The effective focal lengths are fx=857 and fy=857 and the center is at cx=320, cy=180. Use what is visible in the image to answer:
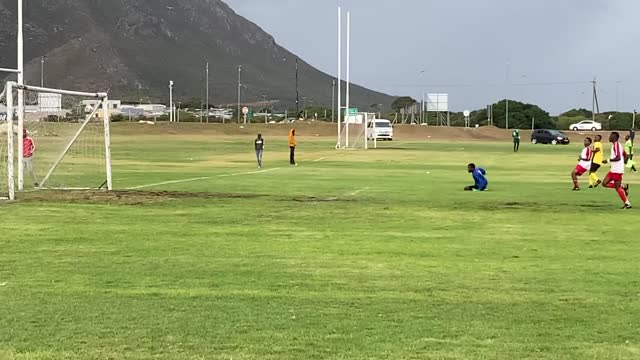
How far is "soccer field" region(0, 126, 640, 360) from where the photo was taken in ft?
23.1

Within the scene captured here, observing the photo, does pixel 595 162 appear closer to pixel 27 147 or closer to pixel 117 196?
pixel 117 196

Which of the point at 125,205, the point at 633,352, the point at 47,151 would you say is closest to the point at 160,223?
the point at 125,205

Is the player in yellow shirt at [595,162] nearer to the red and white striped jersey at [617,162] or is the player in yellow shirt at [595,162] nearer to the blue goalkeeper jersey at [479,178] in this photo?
the blue goalkeeper jersey at [479,178]

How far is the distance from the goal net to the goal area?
41324 millimetres

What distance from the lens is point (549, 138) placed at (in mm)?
87438

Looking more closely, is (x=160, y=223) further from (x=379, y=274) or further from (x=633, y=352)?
(x=633, y=352)

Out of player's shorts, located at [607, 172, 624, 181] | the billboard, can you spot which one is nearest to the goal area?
player's shorts, located at [607, 172, 624, 181]

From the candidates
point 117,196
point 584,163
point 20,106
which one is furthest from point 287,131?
point 117,196

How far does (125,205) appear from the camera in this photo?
59.8 feet

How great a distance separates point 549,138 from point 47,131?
7014 cm

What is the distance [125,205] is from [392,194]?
7.26m

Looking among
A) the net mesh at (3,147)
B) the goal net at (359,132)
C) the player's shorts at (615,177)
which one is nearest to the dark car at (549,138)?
the goal net at (359,132)

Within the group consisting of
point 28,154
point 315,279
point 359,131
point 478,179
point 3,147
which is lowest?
point 315,279

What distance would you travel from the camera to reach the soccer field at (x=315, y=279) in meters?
7.04
